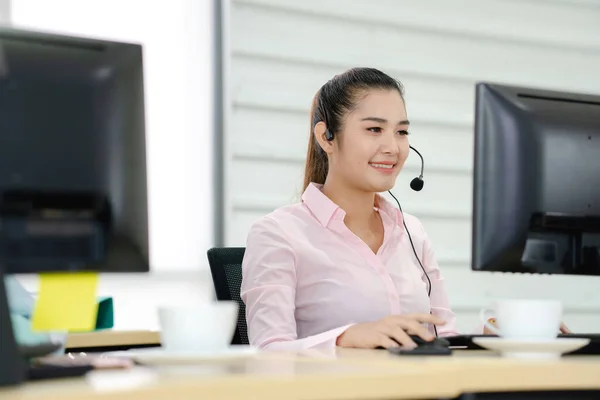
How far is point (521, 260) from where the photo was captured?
1.26 m

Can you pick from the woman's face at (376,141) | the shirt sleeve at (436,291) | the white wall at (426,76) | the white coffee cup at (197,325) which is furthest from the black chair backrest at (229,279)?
the white coffee cup at (197,325)

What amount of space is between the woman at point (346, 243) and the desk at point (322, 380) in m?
0.74

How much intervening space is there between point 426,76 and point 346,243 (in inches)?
65.2

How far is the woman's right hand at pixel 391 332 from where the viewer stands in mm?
1230

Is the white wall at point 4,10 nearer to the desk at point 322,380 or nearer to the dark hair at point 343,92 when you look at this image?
the dark hair at point 343,92

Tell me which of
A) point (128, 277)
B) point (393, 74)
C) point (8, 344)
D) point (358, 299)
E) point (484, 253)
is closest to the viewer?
point (8, 344)

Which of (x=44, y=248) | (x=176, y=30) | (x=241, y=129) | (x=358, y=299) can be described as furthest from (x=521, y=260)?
(x=176, y=30)

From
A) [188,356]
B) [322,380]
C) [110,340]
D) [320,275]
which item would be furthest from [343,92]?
[322,380]

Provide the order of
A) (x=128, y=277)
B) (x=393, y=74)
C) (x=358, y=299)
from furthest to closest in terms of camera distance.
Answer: (x=393, y=74)
(x=128, y=277)
(x=358, y=299)

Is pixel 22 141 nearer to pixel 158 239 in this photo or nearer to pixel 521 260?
pixel 521 260

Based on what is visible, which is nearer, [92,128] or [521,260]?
[92,128]

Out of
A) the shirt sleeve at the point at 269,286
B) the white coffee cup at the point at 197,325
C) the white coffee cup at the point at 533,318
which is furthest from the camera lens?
the shirt sleeve at the point at 269,286

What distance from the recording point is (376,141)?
1.92m

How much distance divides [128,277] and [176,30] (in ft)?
2.87
